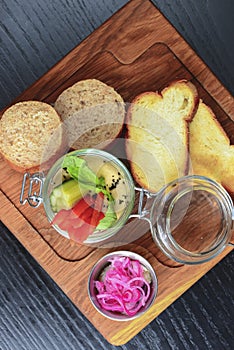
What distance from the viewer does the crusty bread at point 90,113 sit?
1071 millimetres

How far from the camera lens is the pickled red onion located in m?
1.07

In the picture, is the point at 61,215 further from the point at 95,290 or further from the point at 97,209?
the point at 95,290

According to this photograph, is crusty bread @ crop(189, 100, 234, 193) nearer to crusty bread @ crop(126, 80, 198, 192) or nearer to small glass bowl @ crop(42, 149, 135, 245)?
crusty bread @ crop(126, 80, 198, 192)

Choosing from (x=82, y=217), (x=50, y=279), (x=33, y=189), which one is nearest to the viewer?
(x=82, y=217)

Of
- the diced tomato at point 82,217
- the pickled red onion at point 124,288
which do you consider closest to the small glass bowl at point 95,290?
the pickled red onion at point 124,288

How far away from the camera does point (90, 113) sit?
1.07 meters

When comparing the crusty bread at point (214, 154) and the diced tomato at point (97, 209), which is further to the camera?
the crusty bread at point (214, 154)

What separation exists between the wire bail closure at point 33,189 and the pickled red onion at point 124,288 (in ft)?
0.55

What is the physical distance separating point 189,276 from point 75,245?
0.21 m

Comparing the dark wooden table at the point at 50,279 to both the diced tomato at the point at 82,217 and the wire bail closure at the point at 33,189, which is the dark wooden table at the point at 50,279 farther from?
the diced tomato at the point at 82,217

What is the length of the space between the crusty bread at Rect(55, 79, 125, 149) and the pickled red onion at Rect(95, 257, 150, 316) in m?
0.21

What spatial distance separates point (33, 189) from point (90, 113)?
165mm

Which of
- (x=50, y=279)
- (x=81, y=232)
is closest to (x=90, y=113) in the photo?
(x=81, y=232)

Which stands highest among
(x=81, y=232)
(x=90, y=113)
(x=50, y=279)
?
(x=90, y=113)
